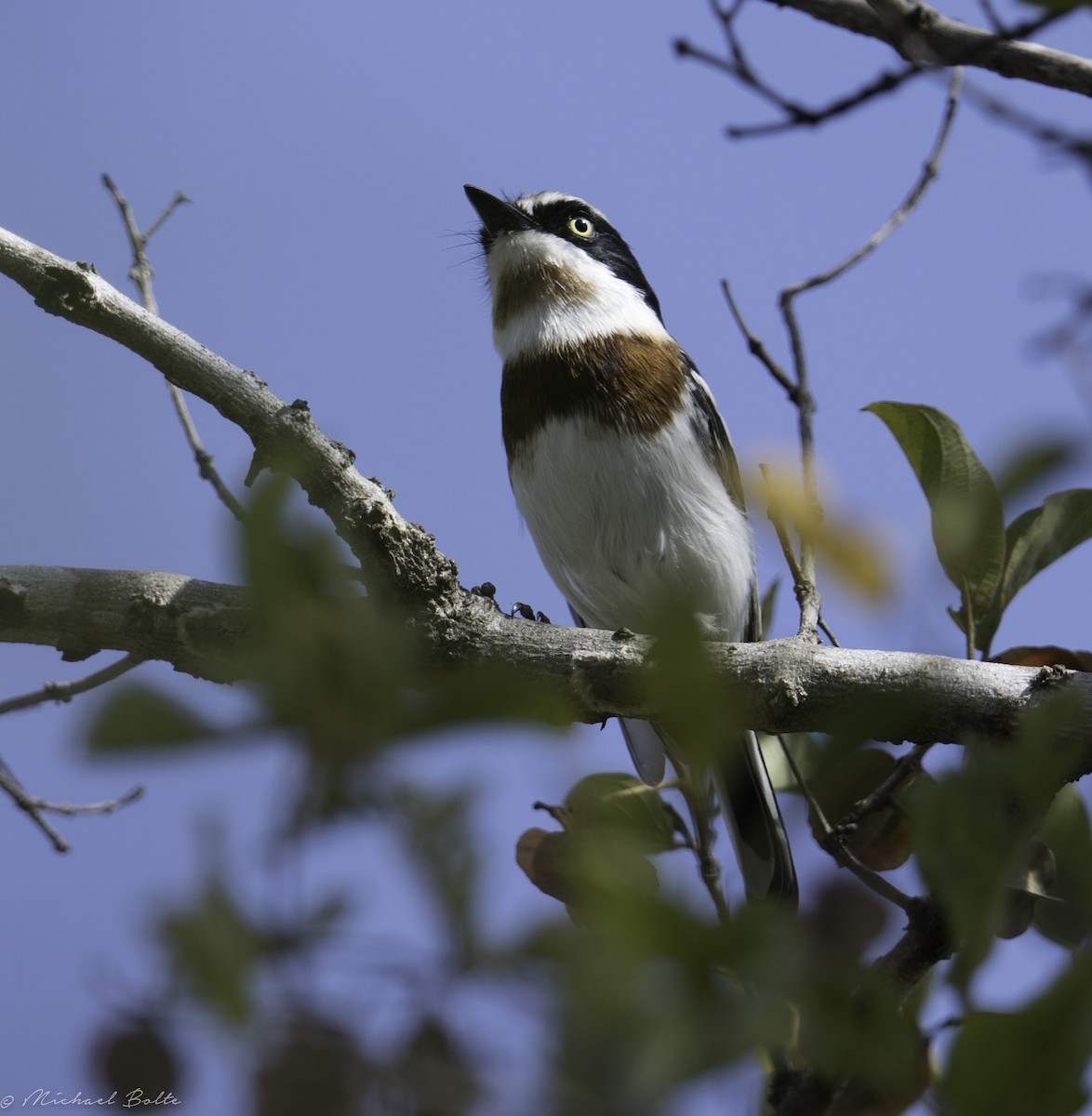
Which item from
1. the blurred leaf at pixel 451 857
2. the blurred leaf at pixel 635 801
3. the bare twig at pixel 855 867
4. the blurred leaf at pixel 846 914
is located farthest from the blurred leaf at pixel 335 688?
the blurred leaf at pixel 635 801

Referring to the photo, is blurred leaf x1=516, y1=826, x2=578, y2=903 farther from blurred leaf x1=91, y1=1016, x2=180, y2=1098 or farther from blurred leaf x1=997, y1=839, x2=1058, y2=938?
blurred leaf x1=91, y1=1016, x2=180, y2=1098

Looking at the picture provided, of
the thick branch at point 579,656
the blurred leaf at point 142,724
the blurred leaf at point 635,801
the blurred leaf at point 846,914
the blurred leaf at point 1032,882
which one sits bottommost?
the blurred leaf at point 142,724

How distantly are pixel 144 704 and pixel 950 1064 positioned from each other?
62 cm

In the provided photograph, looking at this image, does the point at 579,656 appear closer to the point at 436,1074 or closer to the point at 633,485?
the point at 633,485

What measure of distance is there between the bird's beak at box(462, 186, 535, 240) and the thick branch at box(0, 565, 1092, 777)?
2.83 meters

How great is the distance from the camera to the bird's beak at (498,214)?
5.15 metres

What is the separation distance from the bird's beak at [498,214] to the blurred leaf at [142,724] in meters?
4.59

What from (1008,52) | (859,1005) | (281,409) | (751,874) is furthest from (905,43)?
(751,874)

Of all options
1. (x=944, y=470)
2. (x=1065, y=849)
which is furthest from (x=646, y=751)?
(x=1065, y=849)

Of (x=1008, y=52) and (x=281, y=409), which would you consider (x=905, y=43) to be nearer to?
(x=1008, y=52)

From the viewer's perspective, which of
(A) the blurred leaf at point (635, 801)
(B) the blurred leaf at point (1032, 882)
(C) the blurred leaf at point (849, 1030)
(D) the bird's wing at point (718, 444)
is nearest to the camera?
(C) the blurred leaf at point (849, 1030)

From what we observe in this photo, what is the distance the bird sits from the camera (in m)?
4.10

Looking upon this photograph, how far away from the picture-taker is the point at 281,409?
8.95 feet

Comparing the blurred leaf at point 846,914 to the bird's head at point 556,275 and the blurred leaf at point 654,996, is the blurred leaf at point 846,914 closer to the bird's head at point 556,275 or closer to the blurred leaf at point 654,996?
the blurred leaf at point 654,996
